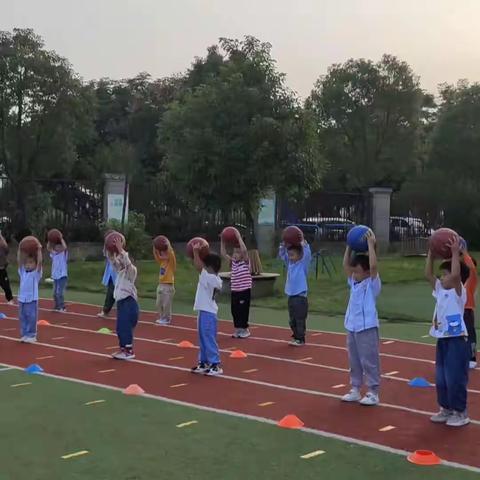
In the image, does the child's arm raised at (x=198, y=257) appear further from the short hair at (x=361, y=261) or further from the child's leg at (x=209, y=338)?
the short hair at (x=361, y=261)

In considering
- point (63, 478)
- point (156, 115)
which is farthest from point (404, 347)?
point (156, 115)

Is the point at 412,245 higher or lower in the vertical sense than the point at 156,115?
lower

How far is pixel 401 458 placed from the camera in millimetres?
5637

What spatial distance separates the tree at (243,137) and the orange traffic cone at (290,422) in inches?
409

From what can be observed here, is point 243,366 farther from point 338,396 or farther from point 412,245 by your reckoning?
point 412,245

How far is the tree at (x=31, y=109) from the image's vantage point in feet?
80.4

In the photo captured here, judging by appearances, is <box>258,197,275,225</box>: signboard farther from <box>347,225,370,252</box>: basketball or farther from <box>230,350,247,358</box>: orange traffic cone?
<box>347,225,370,252</box>: basketball

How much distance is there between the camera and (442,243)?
21.8ft

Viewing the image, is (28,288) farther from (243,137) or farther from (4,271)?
(243,137)

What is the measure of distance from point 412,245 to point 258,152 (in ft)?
58.6

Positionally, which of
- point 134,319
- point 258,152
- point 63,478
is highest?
point 258,152

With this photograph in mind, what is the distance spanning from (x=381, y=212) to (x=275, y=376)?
23.3 m

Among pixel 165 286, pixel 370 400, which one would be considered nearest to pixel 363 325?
pixel 370 400

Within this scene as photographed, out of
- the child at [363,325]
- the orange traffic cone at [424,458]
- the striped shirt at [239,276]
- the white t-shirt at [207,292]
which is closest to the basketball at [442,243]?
the child at [363,325]
